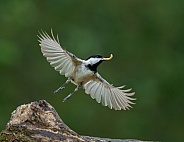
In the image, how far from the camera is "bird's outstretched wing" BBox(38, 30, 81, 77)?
537cm

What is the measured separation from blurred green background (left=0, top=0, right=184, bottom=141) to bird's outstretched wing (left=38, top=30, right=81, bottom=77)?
4447 millimetres

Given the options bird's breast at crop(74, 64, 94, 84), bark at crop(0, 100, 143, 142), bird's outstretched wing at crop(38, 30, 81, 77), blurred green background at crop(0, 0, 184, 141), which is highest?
blurred green background at crop(0, 0, 184, 141)

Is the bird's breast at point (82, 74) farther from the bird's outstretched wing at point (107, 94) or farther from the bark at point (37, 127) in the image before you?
the bark at point (37, 127)

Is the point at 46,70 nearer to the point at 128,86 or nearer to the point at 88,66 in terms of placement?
the point at 128,86

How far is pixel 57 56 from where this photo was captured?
542 cm

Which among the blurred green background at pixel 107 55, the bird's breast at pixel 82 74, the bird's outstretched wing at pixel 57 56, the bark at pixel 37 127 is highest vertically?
the blurred green background at pixel 107 55

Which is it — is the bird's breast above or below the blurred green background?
below

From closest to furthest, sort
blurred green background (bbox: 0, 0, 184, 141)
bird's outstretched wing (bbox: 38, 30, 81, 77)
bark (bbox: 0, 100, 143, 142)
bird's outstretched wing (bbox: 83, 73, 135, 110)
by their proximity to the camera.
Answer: bark (bbox: 0, 100, 143, 142) → bird's outstretched wing (bbox: 38, 30, 81, 77) → bird's outstretched wing (bbox: 83, 73, 135, 110) → blurred green background (bbox: 0, 0, 184, 141)

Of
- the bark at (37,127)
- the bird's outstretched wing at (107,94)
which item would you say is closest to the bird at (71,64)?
the bird's outstretched wing at (107,94)

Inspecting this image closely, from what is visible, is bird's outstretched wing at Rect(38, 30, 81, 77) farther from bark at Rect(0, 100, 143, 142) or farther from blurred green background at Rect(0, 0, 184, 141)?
blurred green background at Rect(0, 0, 184, 141)

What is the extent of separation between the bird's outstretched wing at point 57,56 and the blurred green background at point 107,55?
4.45 m

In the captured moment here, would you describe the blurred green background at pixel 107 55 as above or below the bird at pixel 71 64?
above

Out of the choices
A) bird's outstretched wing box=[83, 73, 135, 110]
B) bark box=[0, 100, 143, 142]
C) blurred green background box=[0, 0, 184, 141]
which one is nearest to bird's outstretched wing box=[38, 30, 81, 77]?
bird's outstretched wing box=[83, 73, 135, 110]

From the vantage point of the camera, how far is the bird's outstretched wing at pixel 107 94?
18.7 feet
